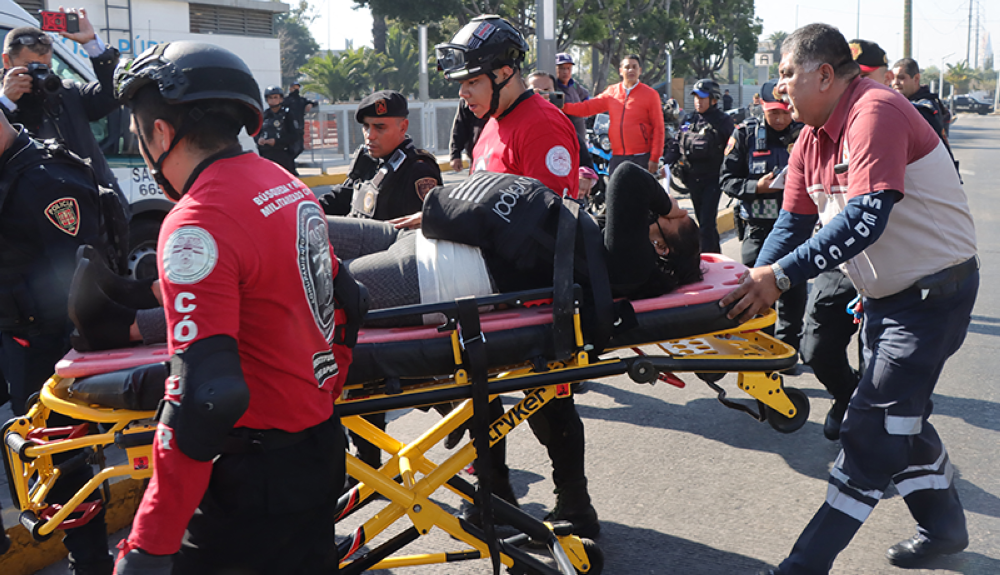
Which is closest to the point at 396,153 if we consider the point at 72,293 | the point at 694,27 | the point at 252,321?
the point at 72,293

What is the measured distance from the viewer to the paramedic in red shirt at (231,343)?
1.69 meters

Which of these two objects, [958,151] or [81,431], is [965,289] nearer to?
[81,431]

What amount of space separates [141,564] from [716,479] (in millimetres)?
3005

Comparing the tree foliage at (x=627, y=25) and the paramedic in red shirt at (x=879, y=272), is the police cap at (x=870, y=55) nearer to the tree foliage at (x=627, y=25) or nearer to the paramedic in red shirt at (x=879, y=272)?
the paramedic in red shirt at (x=879, y=272)

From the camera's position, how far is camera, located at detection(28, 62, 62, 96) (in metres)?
4.44

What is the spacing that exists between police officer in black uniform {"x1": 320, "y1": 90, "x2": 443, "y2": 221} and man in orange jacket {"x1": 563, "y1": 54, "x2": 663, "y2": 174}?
517cm

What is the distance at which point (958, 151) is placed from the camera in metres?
27.5

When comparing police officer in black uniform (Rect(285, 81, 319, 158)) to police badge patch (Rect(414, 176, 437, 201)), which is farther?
police officer in black uniform (Rect(285, 81, 319, 158))

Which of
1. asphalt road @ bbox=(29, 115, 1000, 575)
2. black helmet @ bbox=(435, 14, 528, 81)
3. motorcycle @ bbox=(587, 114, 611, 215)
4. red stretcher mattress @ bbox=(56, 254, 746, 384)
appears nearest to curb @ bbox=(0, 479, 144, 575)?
asphalt road @ bbox=(29, 115, 1000, 575)

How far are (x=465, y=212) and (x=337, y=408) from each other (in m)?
0.77

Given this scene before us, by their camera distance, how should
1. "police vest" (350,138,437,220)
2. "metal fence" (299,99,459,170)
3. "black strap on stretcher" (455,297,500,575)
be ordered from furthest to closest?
"metal fence" (299,99,459,170) → "police vest" (350,138,437,220) → "black strap on stretcher" (455,297,500,575)

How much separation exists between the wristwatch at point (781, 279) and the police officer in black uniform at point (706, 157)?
4912mm

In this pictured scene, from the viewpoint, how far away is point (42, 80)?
446 cm

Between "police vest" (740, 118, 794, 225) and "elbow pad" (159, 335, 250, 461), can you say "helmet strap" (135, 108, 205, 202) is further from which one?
"police vest" (740, 118, 794, 225)
